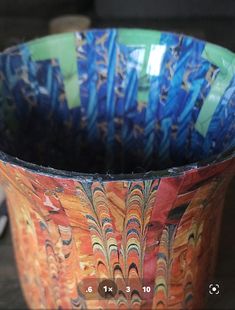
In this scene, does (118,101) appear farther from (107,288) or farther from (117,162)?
(107,288)

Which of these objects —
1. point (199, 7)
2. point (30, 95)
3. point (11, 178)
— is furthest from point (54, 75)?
point (199, 7)

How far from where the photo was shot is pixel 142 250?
1.03 feet

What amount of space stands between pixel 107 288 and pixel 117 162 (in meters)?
0.17

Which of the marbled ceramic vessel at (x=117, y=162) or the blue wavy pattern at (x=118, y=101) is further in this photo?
the blue wavy pattern at (x=118, y=101)

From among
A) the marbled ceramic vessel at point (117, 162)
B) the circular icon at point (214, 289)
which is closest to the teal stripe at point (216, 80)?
the marbled ceramic vessel at point (117, 162)

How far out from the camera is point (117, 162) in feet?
1.59

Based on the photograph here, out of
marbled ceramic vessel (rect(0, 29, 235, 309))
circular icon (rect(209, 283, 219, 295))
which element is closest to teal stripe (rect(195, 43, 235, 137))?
marbled ceramic vessel (rect(0, 29, 235, 309))

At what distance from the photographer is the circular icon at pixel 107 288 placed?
332 mm
